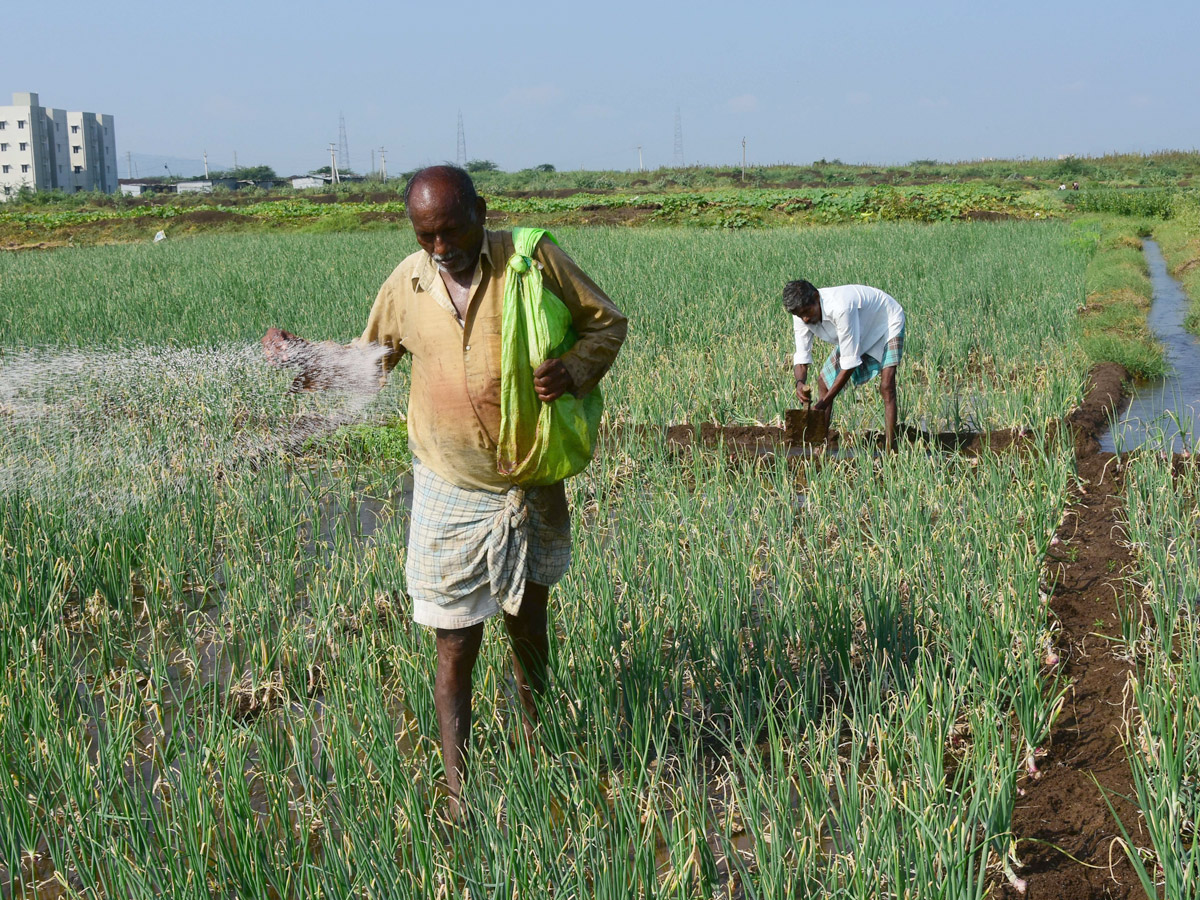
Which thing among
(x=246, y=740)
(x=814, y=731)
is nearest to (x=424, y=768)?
(x=246, y=740)

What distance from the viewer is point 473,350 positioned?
8.20 feet

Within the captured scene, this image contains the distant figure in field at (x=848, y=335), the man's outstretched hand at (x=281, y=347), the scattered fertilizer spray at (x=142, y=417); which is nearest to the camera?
the man's outstretched hand at (x=281, y=347)

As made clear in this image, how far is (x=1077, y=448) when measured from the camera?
5.81m

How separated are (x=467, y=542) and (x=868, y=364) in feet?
12.6

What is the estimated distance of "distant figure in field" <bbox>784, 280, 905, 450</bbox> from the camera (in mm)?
5344

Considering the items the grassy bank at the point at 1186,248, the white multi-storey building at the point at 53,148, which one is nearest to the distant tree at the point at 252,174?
the white multi-storey building at the point at 53,148

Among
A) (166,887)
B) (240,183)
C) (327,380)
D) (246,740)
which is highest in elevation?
(240,183)

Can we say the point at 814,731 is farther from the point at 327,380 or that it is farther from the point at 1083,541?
the point at 1083,541

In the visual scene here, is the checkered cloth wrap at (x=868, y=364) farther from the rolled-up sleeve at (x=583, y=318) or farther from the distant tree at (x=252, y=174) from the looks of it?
the distant tree at (x=252, y=174)

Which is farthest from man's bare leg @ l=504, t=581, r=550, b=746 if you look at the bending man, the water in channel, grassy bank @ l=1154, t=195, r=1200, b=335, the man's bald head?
grassy bank @ l=1154, t=195, r=1200, b=335

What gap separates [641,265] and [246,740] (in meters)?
11.3

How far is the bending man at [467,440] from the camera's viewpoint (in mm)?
2496

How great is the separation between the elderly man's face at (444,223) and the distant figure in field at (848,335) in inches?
118

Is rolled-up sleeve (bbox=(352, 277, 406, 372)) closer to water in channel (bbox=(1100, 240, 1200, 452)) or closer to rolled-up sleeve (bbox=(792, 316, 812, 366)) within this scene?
water in channel (bbox=(1100, 240, 1200, 452))
